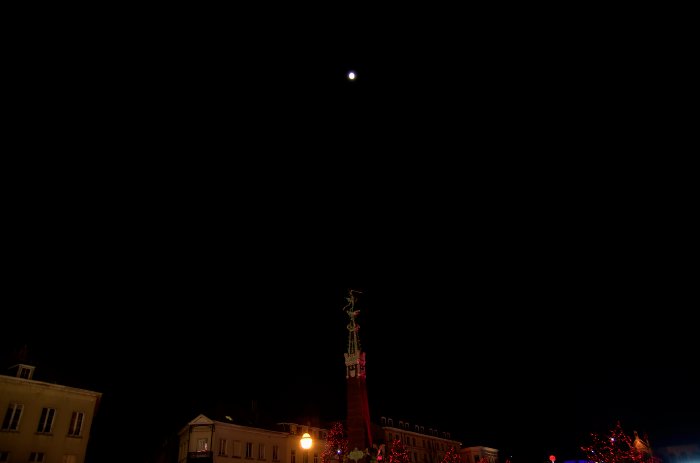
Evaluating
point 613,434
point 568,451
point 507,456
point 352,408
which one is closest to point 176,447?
point 352,408

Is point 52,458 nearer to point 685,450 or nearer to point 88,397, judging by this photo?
point 88,397

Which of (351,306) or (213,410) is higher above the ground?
(351,306)

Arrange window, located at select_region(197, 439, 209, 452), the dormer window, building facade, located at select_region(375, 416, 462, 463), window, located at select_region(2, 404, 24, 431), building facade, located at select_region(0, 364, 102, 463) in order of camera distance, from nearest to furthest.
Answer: window, located at select_region(2, 404, 24, 431) → building facade, located at select_region(0, 364, 102, 463) → the dormer window → window, located at select_region(197, 439, 209, 452) → building facade, located at select_region(375, 416, 462, 463)

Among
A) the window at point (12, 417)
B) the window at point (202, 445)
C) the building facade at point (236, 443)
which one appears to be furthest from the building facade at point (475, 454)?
the window at point (12, 417)

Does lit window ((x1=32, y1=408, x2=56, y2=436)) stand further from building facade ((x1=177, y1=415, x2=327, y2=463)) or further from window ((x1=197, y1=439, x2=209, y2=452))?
window ((x1=197, y1=439, x2=209, y2=452))

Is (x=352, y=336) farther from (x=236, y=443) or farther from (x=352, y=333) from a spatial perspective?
(x=236, y=443)

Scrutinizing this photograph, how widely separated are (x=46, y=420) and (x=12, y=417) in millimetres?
2094

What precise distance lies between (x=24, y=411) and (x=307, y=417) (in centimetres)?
3219

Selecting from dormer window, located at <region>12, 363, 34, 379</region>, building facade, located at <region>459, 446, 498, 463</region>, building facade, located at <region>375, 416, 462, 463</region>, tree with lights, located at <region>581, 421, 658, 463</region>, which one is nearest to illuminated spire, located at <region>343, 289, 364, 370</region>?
dormer window, located at <region>12, 363, 34, 379</region>

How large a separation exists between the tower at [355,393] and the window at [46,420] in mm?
19819

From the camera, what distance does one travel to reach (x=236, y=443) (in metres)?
46.1

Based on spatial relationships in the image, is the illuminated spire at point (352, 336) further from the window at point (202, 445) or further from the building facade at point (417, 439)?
the building facade at point (417, 439)

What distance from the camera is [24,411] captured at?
3177 centimetres

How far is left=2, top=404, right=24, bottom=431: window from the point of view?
30656 millimetres
